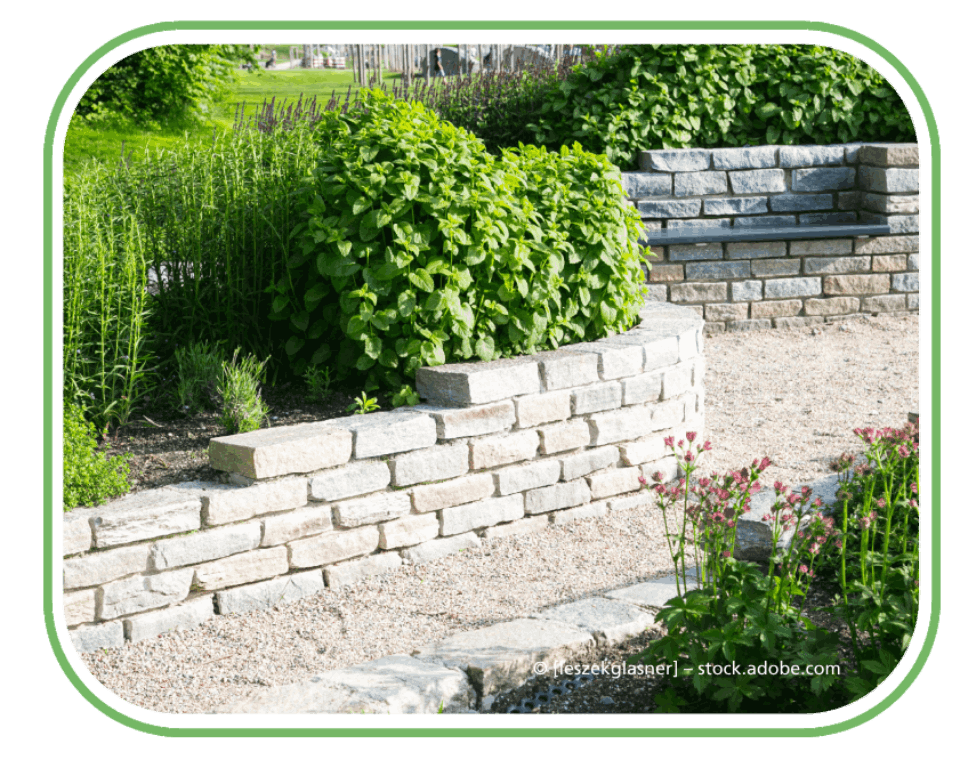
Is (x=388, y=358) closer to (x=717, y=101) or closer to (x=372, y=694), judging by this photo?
(x=372, y=694)

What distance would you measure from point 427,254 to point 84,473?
5.36 ft

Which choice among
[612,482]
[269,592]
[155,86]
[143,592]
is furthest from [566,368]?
[155,86]

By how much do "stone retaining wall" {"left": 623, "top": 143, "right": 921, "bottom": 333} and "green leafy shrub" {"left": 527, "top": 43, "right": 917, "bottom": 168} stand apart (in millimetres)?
294

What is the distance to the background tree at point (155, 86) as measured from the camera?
927cm

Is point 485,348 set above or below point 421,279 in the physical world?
below

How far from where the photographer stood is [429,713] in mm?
2793

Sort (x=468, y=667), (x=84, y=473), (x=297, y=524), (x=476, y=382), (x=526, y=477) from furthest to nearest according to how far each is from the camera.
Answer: (x=526, y=477)
(x=476, y=382)
(x=297, y=524)
(x=84, y=473)
(x=468, y=667)

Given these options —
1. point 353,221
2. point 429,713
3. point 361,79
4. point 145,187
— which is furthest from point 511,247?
point 361,79

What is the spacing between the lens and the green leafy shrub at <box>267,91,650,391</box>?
4105 mm

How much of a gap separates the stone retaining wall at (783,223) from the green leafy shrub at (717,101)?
294mm

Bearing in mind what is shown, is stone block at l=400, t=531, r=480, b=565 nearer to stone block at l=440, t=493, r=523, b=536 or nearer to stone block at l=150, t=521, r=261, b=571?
stone block at l=440, t=493, r=523, b=536

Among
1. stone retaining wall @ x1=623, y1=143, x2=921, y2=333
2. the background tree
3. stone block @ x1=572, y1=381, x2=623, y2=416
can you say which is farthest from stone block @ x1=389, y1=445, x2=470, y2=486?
the background tree

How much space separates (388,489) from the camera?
12.6 feet

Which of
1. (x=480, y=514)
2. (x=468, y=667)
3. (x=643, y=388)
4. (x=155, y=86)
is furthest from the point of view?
(x=155, y=86)
